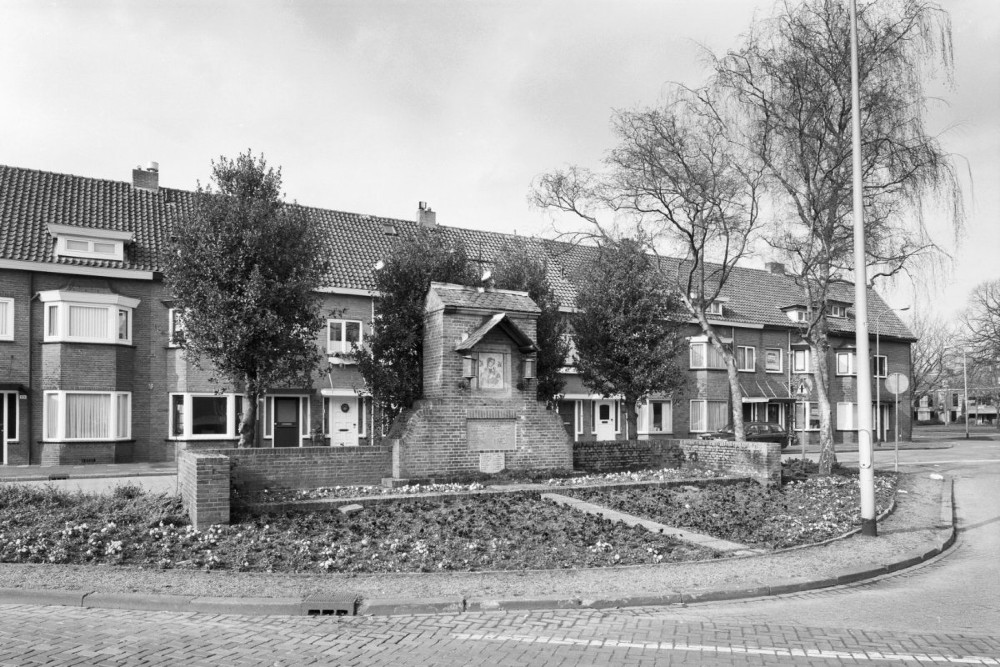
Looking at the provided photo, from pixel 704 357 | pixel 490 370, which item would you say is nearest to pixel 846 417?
pixel 704 357

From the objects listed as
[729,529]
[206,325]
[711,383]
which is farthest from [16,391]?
[711,383]

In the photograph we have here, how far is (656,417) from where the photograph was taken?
129 feet

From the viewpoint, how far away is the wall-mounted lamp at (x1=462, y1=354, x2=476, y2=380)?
654 inches

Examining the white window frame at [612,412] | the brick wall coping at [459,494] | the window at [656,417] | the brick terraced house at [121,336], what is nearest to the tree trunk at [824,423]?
the brick terraced house at [121,336]

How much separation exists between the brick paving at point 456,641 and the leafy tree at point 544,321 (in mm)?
13896

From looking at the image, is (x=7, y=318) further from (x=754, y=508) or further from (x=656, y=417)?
(x=656, y=417)

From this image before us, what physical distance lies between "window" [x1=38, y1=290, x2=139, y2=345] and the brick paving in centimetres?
2000

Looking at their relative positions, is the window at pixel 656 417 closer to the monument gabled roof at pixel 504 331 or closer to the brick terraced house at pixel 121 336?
the brick terraced house at pixel 121 336

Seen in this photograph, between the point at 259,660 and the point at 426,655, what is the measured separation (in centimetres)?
137

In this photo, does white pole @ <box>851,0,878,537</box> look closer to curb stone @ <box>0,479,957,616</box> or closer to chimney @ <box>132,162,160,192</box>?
curb stone @ <box>0,479,957,616</box>

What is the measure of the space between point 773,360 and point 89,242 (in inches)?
1332

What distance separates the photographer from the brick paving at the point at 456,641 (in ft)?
21.1

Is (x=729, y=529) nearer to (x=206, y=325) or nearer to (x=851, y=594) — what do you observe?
(x=851, y=594)

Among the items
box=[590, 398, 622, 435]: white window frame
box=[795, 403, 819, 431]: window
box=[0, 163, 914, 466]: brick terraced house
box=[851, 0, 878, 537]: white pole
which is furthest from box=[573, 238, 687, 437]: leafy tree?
→ box=[795, 403, 819, 431]: window
